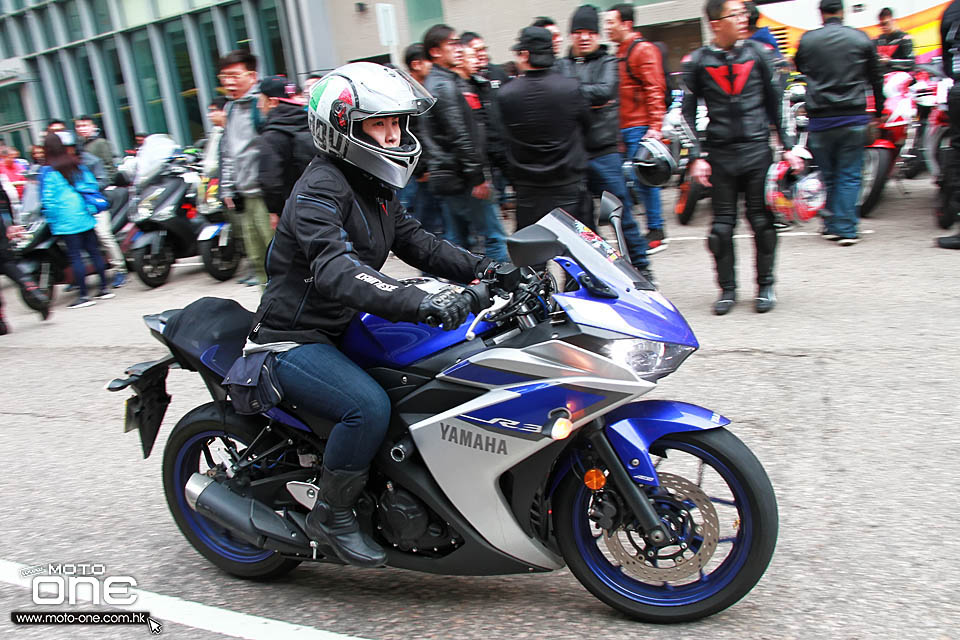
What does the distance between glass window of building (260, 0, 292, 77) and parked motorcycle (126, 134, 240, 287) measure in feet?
37.7

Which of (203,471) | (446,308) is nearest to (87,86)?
(203,471)

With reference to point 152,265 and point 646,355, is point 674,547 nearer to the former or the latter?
point 646,355

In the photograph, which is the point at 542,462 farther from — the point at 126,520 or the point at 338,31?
the point at 338,31

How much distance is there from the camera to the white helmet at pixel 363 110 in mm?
3150

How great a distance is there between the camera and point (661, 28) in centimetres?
1733

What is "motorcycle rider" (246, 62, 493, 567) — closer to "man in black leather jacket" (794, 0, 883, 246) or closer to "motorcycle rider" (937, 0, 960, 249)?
"man in black leather jacket" (794, 0, 883, 246)

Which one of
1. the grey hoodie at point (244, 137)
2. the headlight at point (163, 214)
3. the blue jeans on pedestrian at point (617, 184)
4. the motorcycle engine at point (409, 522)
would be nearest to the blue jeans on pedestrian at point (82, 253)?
the headlight at point (163, 214)

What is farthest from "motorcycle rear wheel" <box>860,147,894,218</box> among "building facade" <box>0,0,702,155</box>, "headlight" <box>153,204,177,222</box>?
"building facade" <box>0,0,702,155</box>

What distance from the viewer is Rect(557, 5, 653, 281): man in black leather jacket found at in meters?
7.04

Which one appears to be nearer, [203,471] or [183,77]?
[203,471]

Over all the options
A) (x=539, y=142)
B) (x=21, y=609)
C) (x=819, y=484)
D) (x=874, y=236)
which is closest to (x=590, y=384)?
(x=819, y=484)

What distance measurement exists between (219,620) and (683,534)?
171 centimetres

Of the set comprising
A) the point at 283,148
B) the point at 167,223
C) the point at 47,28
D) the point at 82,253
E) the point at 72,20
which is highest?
the point at 72,20

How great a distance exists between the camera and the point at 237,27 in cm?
2314
